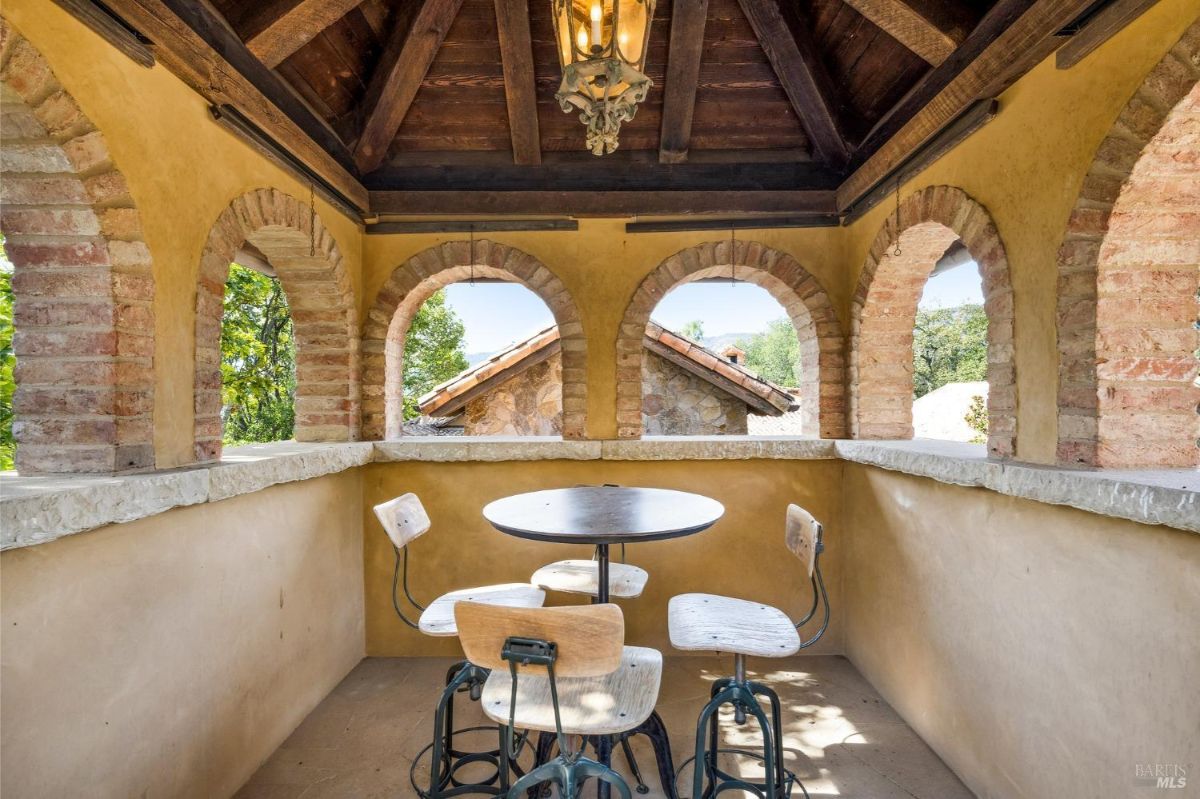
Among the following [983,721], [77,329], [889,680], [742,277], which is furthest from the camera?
[742,277]

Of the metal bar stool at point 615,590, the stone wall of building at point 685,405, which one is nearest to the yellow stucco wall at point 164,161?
the metal bar stool at point 615,590

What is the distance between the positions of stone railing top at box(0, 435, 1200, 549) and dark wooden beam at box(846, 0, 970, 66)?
76.3 inches

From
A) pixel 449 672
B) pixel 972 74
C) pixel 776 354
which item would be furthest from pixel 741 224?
pixel 776 354

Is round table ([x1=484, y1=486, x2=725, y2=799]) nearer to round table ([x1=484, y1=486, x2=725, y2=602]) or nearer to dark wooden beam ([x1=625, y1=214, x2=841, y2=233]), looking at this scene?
round table ([x1=484, y1=486, x2=725, y2=602])

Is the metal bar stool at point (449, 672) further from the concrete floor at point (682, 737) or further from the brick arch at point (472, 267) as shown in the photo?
the brick arch at point (472, 267)

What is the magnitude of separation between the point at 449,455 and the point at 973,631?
2933 millimetres

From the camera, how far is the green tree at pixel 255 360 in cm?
974

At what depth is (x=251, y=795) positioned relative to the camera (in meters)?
2.43

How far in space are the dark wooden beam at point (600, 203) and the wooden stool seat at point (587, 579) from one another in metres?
2.29

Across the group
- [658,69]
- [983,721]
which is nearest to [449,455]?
[658,69]

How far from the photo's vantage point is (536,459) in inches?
149

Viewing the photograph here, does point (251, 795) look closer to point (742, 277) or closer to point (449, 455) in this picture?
point (449, 455)

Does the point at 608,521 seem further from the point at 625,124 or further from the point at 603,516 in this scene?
the point at 625,124

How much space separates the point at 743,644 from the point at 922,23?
9.49 ft
